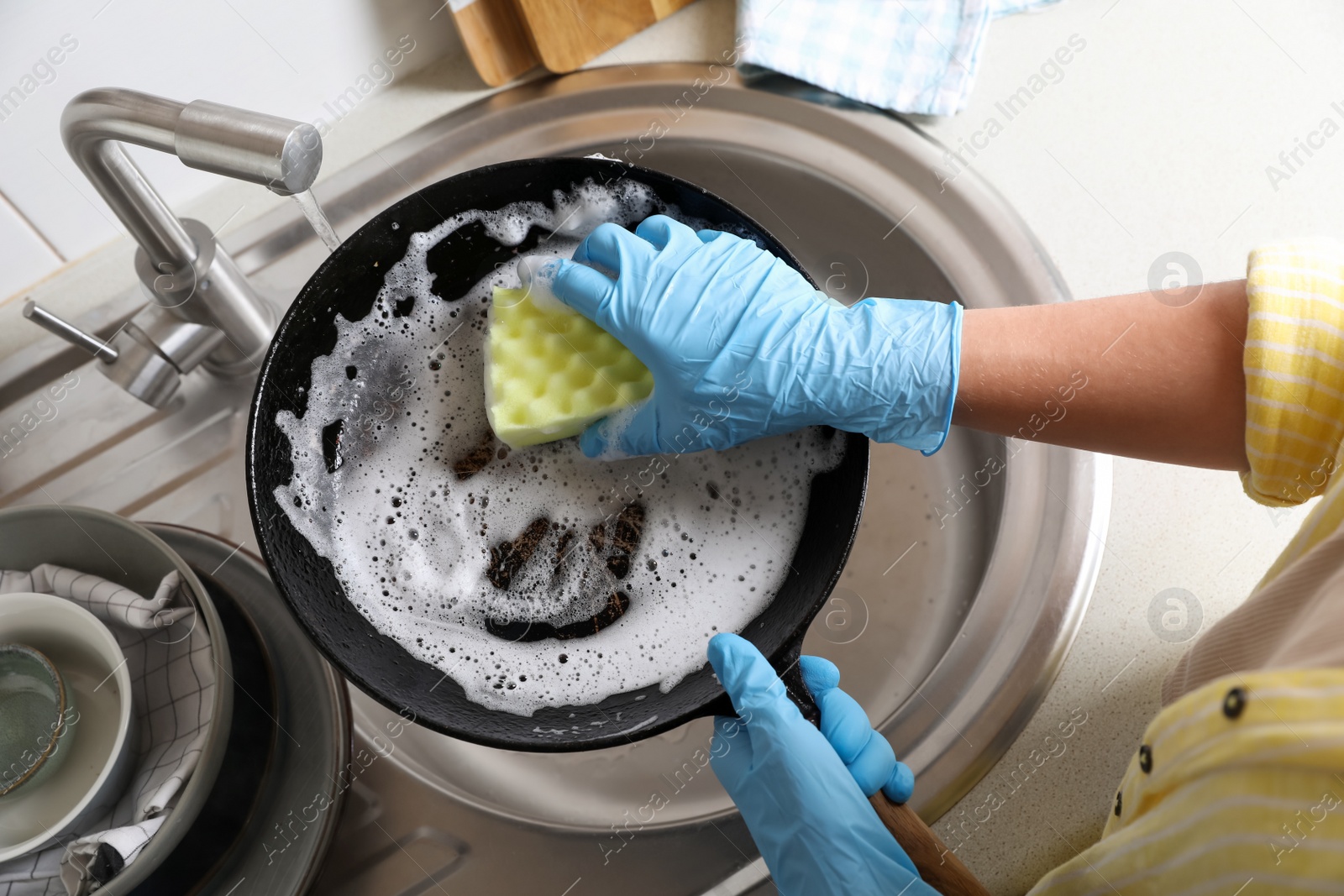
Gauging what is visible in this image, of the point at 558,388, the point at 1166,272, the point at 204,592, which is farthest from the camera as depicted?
the point at 1166,272

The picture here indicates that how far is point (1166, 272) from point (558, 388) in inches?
24.5

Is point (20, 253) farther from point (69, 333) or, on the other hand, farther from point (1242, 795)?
point (1242, 795)

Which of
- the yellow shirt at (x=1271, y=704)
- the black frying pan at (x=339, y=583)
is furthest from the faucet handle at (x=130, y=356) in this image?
the yellow shirt at (x=1271, y=704)

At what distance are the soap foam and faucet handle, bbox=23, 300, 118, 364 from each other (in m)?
0.16

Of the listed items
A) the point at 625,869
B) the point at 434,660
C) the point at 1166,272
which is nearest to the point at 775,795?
the point at 625,869

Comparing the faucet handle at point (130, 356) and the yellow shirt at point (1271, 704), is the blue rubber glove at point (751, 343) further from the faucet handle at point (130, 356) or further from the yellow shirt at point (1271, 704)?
the faucet handle at point (130, 356)

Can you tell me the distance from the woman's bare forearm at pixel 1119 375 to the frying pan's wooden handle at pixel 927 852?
326 millimetres

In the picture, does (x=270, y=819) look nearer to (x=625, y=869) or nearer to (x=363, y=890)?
(x=363, y=890)

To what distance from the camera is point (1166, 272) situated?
83cm

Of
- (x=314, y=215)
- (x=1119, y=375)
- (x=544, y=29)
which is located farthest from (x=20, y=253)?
(x=1119, y=375)

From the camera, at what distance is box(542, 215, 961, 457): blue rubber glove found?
698 mm

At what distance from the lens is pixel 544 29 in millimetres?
888

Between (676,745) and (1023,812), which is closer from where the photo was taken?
(1023,812)

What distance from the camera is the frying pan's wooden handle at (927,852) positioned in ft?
1.96
